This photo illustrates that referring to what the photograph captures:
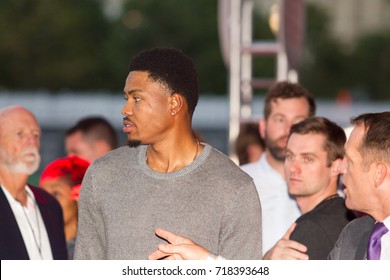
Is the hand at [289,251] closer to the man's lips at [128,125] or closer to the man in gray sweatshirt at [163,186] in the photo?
the man in gray sweatshirt at [163,186]

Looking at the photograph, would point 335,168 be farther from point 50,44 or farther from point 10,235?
point 50,44

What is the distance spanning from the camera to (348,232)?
12.3ft

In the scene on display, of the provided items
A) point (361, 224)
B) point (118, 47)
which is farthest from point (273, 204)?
point (118, 47)

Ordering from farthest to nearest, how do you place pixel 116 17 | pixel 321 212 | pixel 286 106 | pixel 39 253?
pixel 116 17, pixel 286 106, pixel 39 253, pixel 321 212

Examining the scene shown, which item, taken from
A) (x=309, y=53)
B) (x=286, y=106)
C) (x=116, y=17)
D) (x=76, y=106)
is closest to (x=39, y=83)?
(x=116, y=17)

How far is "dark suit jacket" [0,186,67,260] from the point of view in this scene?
462 cm

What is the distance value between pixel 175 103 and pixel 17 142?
1793mm

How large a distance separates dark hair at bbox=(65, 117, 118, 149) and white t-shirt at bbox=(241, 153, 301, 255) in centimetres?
180

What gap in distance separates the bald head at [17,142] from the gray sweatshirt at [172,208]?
1.63 meters

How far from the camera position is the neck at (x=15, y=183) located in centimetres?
505
